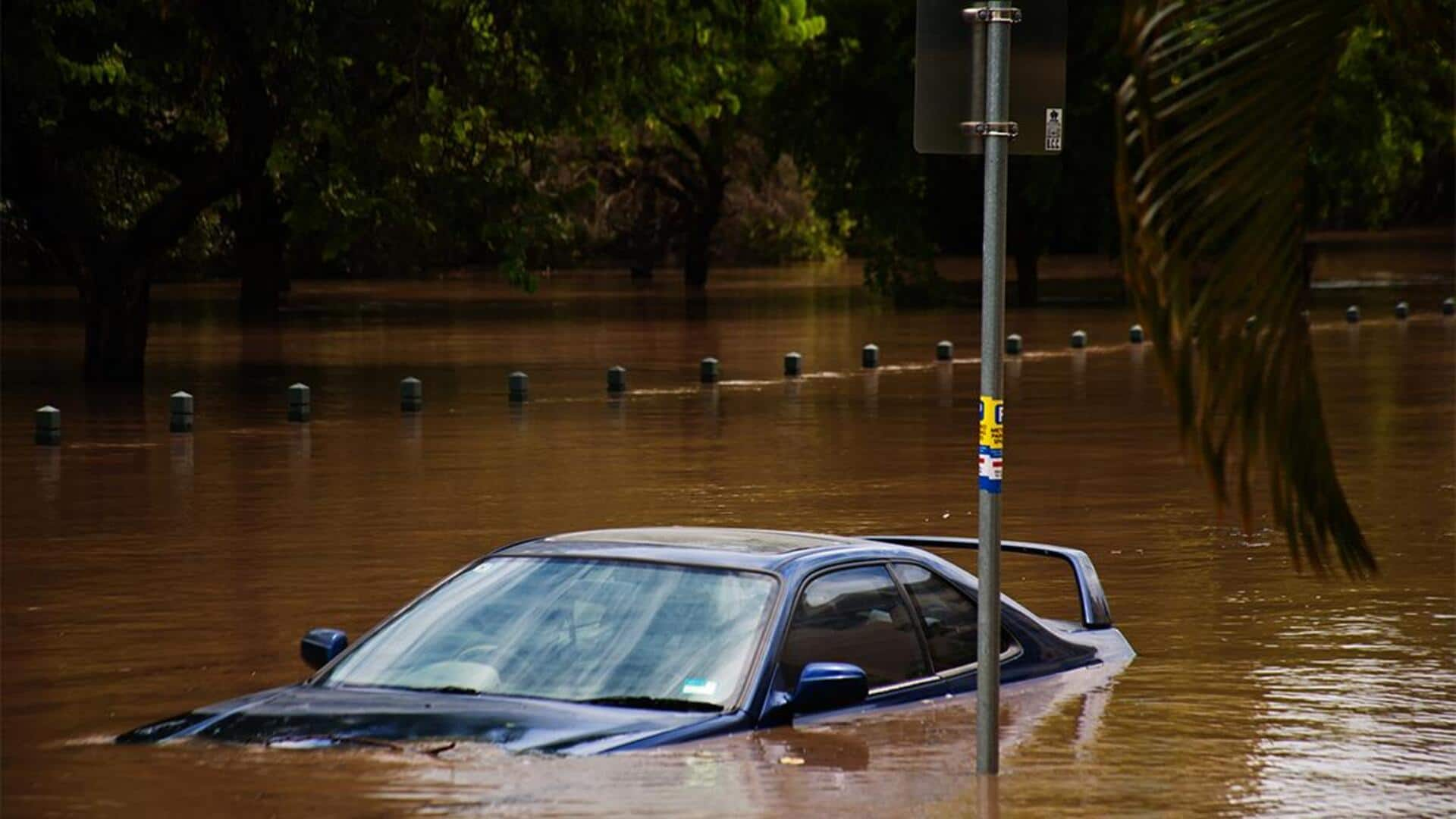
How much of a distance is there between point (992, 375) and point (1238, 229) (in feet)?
6.71

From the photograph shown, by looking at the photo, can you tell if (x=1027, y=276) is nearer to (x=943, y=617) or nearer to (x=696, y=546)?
(x=943, y=617)

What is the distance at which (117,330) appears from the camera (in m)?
36.2

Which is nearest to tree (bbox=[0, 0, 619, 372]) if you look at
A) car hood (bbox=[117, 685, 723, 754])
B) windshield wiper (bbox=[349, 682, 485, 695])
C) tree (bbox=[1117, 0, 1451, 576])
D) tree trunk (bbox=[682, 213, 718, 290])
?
windshield wiper (bbox=[349, 682, 485, 695])

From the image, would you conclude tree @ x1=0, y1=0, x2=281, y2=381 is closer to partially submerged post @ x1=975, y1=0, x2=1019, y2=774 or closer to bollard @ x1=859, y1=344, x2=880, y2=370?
bollard @ x1=859, y1=344, x2=880, y2=370

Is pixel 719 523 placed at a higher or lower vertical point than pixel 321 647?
lower

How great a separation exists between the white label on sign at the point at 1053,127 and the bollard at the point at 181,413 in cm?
2030

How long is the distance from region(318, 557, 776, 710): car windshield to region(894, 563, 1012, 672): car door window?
2.81 ft

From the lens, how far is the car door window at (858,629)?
30.7 ft

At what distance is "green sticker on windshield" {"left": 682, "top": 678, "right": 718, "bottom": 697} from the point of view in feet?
29.4

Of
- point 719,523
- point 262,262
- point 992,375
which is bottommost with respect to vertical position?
point 719,523

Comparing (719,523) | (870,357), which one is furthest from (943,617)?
(870,357)

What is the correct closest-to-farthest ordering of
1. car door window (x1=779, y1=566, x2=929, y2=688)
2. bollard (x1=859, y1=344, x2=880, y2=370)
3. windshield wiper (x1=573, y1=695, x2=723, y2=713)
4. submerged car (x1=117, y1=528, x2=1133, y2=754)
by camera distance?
1. submerged car (x1=117, y1=528, x2=1133, y2=754)
2. windshield wiper (x1=573, y1=695, x2=723, y2=713)
3. car door window (x1=779, y1=566, x2=929, y2=688)
4. bollard (x1=859, y1=344, x2=880, y2=370)

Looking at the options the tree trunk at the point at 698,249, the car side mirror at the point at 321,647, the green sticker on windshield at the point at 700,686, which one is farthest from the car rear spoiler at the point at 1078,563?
the tree trunk at the point at 698,249

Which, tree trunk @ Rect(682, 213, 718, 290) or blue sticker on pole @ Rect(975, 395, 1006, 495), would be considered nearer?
blue sticker on pole @ Rect(975, 395, 1006, 495)
